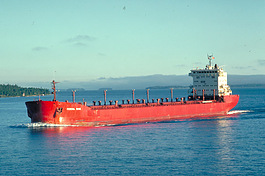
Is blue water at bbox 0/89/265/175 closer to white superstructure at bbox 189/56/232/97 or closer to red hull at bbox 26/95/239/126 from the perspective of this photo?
red hull at bbox 26/95/239/126

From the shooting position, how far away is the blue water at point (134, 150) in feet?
104

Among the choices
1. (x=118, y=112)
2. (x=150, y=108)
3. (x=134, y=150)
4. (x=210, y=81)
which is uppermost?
(x=210, y=81)

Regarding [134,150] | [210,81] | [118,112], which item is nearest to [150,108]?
[118,112]

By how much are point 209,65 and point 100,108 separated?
101ft

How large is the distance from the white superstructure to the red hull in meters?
2.53

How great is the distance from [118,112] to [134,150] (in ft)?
72.4

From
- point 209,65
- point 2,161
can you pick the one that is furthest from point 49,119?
point 209,65

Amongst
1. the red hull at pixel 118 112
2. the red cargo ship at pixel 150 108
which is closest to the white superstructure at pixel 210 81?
the red cargo ship at pixel 150 108

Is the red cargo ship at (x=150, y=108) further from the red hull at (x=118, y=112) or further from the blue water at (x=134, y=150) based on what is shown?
the blue water at (x=134, y=150)

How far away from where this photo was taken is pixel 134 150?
38375 mm

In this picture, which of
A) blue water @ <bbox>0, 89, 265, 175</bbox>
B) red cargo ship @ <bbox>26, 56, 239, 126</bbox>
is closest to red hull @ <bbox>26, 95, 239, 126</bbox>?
red cargo ship @ <bbox>26, 56, 239, 126</bbox>

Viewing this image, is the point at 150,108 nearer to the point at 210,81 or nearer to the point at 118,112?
the point at 118,112

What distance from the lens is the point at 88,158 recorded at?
1388 inches

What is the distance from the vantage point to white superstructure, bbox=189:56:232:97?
77.9 metres
